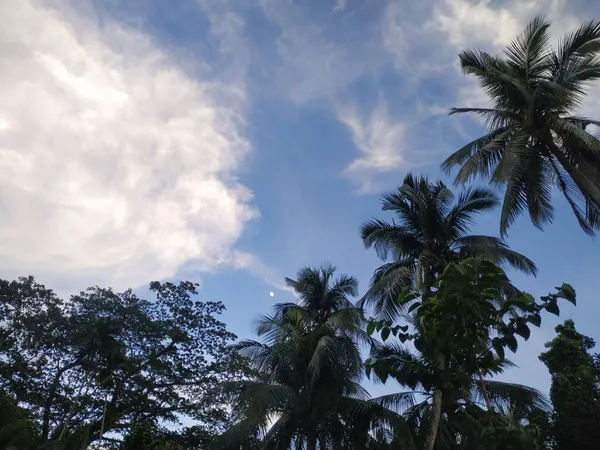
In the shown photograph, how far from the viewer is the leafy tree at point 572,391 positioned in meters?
9.89

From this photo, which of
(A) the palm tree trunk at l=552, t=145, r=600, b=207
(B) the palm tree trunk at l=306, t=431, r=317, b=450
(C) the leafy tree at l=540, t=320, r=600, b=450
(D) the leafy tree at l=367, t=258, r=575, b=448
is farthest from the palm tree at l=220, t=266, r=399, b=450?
(D) the leafy tree at l=367, t=258, r=575, b=448

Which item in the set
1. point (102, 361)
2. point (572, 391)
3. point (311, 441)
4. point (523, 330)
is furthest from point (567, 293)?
point (102, 361)

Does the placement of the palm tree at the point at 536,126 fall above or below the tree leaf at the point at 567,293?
above

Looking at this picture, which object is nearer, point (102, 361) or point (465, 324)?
point (465, 324)

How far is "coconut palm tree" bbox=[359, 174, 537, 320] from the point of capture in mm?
15031

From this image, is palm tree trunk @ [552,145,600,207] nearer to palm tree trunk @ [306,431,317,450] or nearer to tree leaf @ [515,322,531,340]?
tree leaf @ [515,322,531,340]

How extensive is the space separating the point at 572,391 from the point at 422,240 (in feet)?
20.7

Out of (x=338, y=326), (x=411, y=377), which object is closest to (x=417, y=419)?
(x=338, y=326)

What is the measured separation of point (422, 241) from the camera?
16266 mm

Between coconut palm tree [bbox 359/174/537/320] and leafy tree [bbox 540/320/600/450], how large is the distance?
456 centimetres

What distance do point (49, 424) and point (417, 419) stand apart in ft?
59.5

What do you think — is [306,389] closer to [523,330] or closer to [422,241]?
[422,241]

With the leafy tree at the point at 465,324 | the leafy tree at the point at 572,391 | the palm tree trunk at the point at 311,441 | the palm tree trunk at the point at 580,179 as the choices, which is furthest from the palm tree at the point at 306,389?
the leafy tree at the point at 465,324

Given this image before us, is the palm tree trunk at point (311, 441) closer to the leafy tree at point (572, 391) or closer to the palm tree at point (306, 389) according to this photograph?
the palm tree at point (306, 389)
